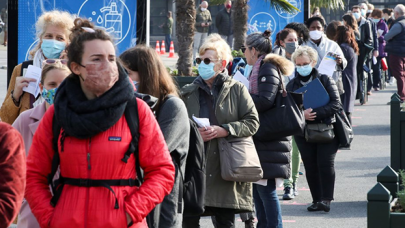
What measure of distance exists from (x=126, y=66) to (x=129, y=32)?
11.4 ft

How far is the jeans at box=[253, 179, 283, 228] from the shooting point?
6.58 metres

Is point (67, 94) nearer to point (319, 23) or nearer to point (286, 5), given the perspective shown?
point (319, 23)

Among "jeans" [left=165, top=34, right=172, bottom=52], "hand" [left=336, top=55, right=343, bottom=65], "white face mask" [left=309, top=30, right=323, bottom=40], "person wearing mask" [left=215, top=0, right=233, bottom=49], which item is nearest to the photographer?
"hand" [left=336, top=55, right=343, bottom=65]

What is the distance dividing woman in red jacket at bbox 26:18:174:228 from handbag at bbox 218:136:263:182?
6.85 ft

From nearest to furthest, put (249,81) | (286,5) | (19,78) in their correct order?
(19,78) < (249,81) < (286,5)

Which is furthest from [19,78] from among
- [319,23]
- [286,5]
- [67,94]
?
[286,5]

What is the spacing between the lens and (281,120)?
22.2 ft

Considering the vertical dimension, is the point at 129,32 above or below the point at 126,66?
above

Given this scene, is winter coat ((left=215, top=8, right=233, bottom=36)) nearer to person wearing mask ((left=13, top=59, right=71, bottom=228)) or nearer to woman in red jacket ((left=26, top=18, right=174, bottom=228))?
person wearing mask ((left=13, top=59, right=71, bottom=228))

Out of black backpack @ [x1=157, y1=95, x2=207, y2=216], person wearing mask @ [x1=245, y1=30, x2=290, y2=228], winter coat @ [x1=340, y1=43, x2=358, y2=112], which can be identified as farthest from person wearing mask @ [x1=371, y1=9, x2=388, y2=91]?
black backpack @ [x1=157, y1=95, x2=207, y2=216]

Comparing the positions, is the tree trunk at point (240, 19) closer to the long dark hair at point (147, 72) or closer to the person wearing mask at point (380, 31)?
the person wearing mask at point (380, 31)

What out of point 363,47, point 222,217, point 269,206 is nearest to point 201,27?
point 363,47

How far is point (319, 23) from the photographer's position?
37.3 ft

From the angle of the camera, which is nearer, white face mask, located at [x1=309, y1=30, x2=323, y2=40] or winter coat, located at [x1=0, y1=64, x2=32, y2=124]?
winter coat, located at [x1=0, y1=64, x2=32, y2=124]
